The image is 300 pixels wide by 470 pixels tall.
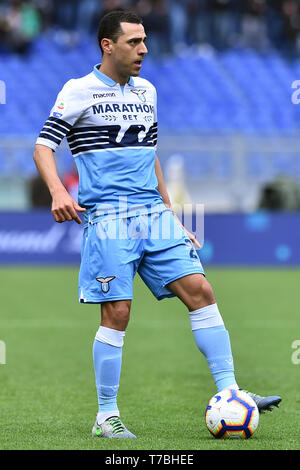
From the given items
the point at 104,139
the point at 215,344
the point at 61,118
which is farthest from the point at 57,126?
the point at 215,344

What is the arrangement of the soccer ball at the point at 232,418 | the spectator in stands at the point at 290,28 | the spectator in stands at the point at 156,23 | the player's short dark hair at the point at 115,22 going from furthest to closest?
1. the spectator in stands at the point at 290,28
2. the spectator in stands at the point at 156,23
3. the player's short dark hair at the point at 115,22
4. the soccer ball at the point at 232,418

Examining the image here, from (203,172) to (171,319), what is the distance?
26.7 feet

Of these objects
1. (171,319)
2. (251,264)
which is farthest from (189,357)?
(251,264)

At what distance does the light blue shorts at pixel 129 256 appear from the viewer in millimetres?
5016

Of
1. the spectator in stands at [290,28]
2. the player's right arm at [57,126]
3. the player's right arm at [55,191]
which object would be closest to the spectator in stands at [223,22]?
the spectator in stands at [290,28]

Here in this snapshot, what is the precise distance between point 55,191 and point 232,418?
1.39m

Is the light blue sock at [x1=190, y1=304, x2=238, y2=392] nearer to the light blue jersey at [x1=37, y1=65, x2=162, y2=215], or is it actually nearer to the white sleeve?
the light blue jersey at [x1=37, y1=65, x2=162, y2=215]

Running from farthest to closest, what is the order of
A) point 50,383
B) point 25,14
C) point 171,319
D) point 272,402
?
point 25,14 < point 171,319 < point 50,383 < point 272,402

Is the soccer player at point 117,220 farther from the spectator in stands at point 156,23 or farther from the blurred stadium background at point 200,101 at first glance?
the spectator in stands at point 156,23

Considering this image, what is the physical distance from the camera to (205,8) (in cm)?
2284

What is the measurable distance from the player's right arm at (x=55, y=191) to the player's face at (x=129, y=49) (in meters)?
0.58

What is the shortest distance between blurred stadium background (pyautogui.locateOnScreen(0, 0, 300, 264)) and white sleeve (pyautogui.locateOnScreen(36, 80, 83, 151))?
11.6m

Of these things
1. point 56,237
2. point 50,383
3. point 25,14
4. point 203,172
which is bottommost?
point 50,383

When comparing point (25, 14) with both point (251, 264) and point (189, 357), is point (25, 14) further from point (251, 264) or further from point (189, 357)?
point (189, 357)
